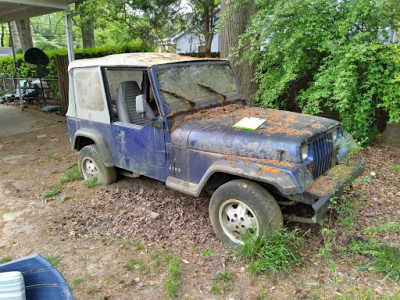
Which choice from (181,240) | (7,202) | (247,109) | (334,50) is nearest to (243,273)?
(181,240)

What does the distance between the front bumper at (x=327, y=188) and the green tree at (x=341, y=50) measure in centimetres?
201

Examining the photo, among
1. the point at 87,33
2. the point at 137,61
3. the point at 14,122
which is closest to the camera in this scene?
the point at 137,61

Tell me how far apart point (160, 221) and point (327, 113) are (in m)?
4.58

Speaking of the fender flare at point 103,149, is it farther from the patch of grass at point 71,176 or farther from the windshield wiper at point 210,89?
the windshield wiper at point 210,89

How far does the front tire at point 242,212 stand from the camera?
2.96 m

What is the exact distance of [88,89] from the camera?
4617mm

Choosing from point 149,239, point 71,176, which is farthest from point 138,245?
point 71,176

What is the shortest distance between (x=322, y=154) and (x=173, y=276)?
1.94m

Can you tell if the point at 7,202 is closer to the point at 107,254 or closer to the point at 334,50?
the point at 107,254

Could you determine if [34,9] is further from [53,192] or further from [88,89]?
[53,192]

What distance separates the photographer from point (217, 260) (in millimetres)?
3139

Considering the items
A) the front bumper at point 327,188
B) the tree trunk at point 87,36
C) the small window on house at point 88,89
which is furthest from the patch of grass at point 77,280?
the tree trunk at point 87,36

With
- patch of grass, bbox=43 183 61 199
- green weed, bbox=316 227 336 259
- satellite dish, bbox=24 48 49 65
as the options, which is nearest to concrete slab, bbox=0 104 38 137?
satellite dish, bbox=24 48 49 65

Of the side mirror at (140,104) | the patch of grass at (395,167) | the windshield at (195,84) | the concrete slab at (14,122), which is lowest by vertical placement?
the concrete slab at (14,122)
